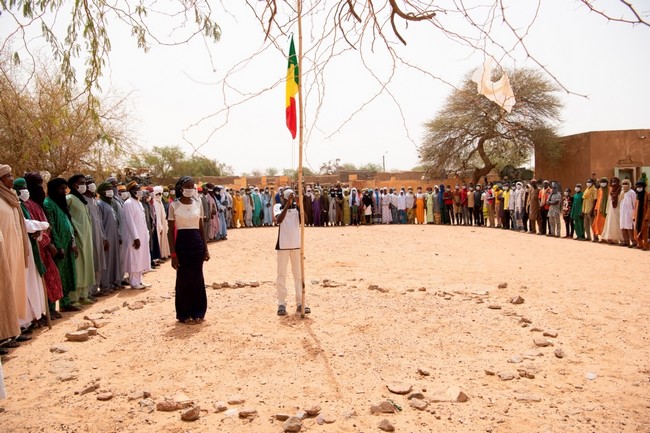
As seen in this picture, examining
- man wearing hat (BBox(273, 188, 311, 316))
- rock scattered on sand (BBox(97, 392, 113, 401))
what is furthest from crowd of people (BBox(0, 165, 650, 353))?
rock scattered on sand (BBox(97, 392, 113, 401))

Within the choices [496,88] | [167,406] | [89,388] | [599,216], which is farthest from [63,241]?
[599,216]

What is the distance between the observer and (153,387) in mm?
3957

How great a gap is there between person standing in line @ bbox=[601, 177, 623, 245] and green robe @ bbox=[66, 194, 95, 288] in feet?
38.9

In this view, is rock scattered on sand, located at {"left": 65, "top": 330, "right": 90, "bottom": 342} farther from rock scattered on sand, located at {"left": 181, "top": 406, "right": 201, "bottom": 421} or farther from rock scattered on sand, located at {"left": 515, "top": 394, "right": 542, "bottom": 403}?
rock scattered on sand, located at {"left": 515, "top": 394, "right": 542, "bottom": 403}

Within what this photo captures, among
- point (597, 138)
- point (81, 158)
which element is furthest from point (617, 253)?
point (81, 158)

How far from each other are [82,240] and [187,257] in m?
2.14

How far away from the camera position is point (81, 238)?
697 centimetres

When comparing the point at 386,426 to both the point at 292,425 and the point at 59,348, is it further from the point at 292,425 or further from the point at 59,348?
the point at 59,348

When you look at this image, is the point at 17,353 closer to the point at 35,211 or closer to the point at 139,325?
the point at 139,325

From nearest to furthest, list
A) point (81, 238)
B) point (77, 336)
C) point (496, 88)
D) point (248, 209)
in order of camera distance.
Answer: point (496, 88) → point (77, 336) → point (81, 238) → point (248, 209)

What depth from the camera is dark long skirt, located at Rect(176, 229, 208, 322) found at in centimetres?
582

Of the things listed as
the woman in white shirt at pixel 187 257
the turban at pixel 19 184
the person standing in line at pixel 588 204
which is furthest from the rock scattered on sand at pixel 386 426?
the person standing in line at pixel 588 204

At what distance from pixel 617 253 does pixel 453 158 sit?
17975mm

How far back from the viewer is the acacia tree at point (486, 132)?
83.3 ft
